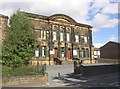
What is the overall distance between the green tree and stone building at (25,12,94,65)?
476 inches

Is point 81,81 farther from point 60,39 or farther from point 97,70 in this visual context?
point 60,39

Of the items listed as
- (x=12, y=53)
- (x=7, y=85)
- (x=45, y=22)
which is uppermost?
(x=45, y=22)

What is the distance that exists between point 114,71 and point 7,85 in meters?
18.5

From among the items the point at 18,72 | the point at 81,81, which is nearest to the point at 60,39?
the point at 81,81

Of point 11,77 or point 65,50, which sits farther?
point 65,50

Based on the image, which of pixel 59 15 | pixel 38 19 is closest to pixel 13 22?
pixel 38 19

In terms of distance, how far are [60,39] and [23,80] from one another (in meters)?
27.1

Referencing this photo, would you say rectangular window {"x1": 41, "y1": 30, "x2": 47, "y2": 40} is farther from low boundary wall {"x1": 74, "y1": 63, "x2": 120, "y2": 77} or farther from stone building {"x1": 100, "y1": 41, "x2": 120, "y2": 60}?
stone building {"x1": 100, "y1": 41, "x2": 120, "y2": 60}

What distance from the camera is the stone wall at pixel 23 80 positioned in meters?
20.6

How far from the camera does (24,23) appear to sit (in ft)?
96.4

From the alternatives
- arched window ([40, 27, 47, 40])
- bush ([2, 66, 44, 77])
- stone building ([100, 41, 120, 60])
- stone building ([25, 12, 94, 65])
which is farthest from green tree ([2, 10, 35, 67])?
stone building ([100, 41, 120, 60])

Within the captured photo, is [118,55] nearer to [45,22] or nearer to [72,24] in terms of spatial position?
[72,24]

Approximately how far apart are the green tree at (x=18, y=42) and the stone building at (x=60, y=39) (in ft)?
39.6

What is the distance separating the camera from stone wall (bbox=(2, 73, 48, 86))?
20648mm
